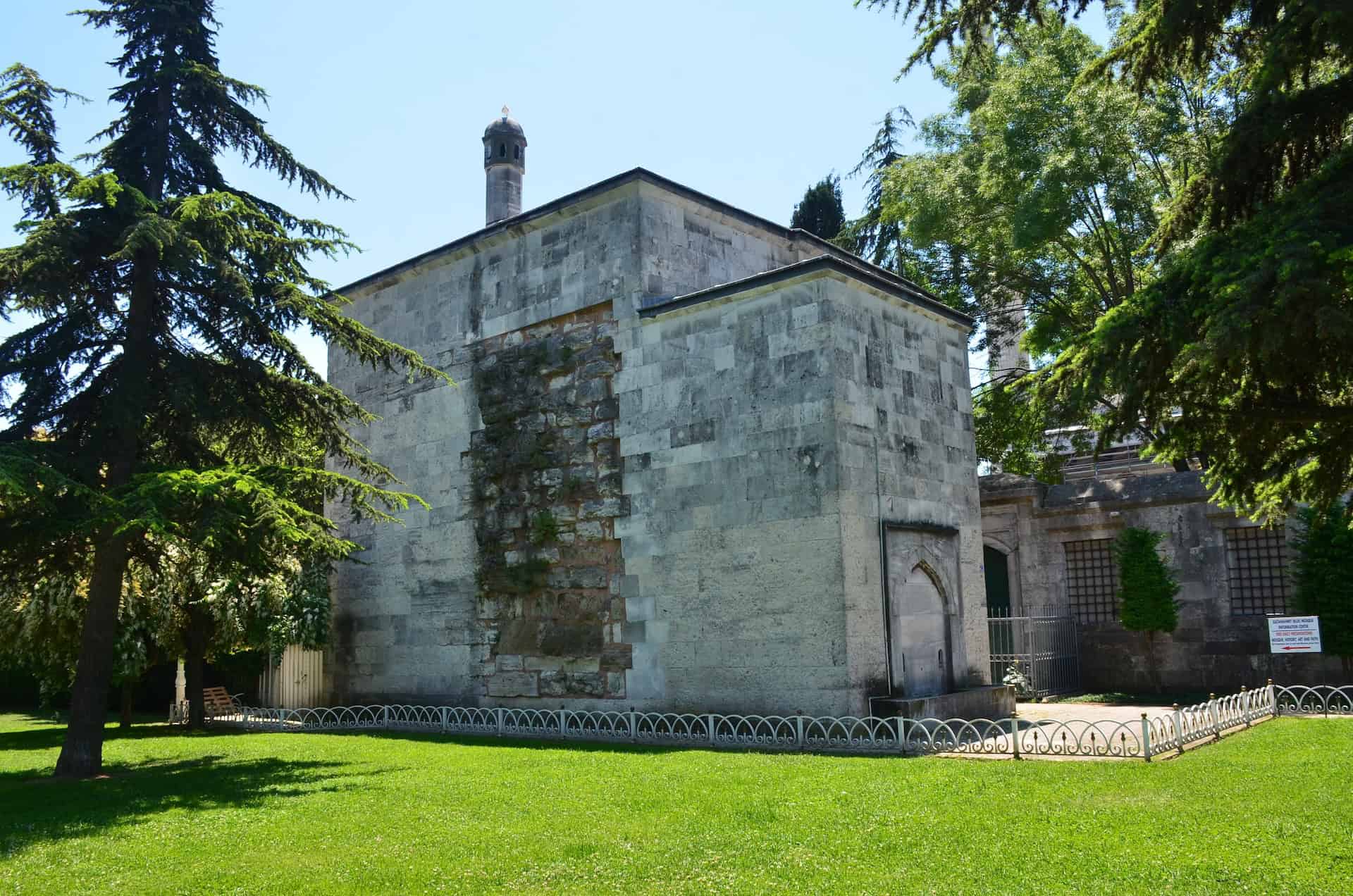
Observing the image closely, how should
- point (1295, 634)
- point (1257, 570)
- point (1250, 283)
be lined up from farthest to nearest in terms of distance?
point (1257, 570)
point (1295, 634)
point (1250, 283)

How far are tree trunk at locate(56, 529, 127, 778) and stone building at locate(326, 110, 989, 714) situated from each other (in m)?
5.78

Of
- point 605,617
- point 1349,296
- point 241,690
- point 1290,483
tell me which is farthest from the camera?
point 241,690

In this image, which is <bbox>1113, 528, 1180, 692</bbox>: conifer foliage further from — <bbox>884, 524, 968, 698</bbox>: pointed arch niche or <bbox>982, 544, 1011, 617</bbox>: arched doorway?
<bbox>884, 524, 968, 698</bbox>: pointed arch niche

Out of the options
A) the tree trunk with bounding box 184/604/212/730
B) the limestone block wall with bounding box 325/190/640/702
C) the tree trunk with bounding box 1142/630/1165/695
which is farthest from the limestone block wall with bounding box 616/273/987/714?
the tree trunk with bounding box 184/604/212/730

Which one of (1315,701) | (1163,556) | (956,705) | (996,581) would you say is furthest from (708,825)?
(996,581)

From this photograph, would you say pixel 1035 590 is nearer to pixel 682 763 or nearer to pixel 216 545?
pixel 682 763

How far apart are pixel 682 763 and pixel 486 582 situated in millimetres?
6356

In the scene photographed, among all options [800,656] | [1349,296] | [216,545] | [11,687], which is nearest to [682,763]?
[800,656]

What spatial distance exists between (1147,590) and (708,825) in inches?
526

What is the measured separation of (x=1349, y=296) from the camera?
6.35 m

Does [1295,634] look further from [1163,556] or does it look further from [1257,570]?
[1163,556]

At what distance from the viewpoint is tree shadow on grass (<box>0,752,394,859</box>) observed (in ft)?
28.8

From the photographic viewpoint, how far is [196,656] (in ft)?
59.2

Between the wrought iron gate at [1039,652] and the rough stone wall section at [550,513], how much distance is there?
7.53m
